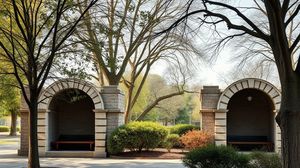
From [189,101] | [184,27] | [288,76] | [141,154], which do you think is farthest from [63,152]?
[189,101]

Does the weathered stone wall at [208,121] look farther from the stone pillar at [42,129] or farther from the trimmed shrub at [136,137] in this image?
the stone pillar at [42,129]

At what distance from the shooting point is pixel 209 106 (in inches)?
947

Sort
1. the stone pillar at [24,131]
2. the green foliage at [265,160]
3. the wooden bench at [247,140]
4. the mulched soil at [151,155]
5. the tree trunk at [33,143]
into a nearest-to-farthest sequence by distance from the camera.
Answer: the green foliage at [265,160], the tree trunk at [33,143], the mulched soil at [151,155], the stone pillar at [24,131], the wooden bench at [247,140]

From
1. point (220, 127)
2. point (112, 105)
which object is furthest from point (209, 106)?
point (112, 105)

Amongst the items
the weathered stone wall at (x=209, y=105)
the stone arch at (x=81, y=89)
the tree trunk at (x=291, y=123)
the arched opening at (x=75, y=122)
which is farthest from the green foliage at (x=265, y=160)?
the arched opening at (x=75, y=122)

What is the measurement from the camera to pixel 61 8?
49.5ft

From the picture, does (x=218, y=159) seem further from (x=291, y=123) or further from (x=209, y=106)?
(x=209, y=106)

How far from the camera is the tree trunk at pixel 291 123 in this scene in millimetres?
8741

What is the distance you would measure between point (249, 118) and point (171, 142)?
15.8ft

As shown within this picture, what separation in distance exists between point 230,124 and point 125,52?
1081cm

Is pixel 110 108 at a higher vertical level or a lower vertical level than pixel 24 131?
higher

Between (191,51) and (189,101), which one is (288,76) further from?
(189,101)

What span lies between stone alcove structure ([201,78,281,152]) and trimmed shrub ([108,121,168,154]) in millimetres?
2506

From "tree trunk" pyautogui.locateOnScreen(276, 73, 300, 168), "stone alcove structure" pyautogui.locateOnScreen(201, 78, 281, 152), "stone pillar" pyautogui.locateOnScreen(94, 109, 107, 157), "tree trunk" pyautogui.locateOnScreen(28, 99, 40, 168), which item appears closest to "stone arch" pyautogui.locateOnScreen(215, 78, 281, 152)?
"stone alcove structure" pyautogui.locateOnScreen(201, 78, 281, 152)
